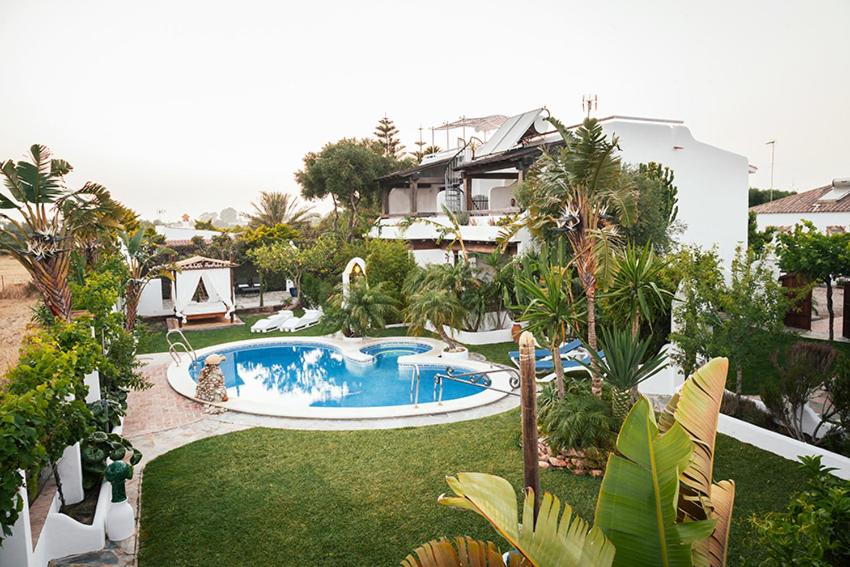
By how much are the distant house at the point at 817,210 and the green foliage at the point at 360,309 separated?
75.9ft

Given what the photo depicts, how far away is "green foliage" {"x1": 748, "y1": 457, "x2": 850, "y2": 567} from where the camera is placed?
3.29 metres

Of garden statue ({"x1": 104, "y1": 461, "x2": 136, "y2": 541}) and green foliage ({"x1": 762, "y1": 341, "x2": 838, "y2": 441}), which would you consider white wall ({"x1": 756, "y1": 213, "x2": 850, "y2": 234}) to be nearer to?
green foliage ({"x1": 762, "y1": 341, "x2": 838, "y2": 441})

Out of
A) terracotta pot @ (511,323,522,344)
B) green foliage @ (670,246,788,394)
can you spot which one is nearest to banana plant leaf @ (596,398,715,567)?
green foliage @ (670,246,788,394)

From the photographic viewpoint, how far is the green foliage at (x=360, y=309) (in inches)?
719

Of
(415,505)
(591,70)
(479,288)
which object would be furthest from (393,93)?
(415,505)

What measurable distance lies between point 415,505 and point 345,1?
18.9 m

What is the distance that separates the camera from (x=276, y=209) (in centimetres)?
4534

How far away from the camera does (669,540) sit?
321 cm

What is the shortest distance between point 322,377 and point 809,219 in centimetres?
3108

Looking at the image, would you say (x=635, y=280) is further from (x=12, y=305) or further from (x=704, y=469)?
(x=12, y=305)

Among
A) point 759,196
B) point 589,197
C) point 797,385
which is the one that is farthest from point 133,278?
point 759,196

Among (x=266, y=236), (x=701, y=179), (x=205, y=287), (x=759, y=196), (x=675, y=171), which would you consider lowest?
(x=205, y=287)

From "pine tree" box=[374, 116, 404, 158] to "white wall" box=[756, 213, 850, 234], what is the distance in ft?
94.6

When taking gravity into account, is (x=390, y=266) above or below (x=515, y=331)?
above
